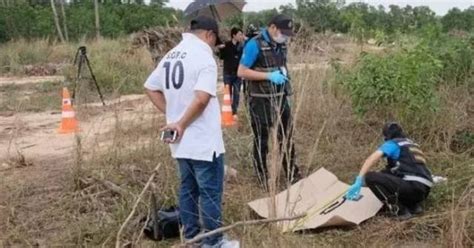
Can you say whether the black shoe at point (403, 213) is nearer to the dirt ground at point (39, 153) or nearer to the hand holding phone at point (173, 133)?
the hand holding phone at point (173, 133)

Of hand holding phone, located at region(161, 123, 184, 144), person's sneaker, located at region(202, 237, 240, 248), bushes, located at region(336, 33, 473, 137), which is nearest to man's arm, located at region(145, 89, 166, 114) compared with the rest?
hand holding phone, located at region(161, 123, 184, 144)

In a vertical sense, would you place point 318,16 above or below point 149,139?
above

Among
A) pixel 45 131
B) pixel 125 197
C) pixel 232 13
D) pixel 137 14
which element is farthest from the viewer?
pixel 137 14

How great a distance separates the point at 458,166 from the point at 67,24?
88.3ft

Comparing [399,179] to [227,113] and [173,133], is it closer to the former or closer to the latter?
[173,133]

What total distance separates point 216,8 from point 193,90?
2278 millimetres

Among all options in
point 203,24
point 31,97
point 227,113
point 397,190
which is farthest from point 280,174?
point 31,97

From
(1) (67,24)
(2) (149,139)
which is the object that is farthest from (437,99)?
(1) (67,24)

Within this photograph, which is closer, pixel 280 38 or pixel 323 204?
pixel 323 204

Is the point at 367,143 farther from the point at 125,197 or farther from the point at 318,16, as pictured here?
the point at 318,16

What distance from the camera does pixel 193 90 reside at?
3.61 meters

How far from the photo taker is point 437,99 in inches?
259

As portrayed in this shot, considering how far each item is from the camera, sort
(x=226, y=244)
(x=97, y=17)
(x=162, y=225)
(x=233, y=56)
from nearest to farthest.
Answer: (x=226, y=244) < (x=162, y=225) < (x=233, y=56) < (x=97, y=17)

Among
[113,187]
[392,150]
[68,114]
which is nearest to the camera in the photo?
[392,150]
